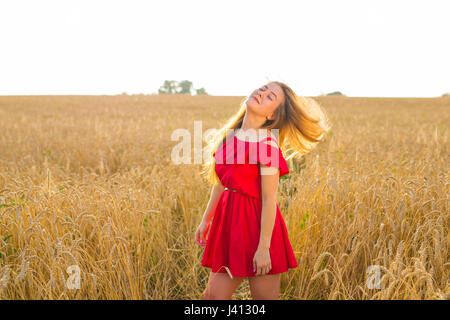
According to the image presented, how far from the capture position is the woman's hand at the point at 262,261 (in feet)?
5.81

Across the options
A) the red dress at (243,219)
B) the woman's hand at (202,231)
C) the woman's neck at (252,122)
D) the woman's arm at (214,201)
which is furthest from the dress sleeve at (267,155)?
the woman's hand at (202,231)

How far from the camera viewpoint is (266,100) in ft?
6.57

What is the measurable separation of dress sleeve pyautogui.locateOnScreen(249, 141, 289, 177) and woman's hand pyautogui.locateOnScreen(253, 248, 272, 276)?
44 centimetres

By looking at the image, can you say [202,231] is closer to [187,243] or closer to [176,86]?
[187,243]

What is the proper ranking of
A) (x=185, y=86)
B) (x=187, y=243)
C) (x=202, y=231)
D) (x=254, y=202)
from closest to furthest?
(x=254, y=202) → (x=202, y=231) → (x=187, y=243) → (x=185, y=86)

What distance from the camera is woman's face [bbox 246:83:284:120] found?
199cm

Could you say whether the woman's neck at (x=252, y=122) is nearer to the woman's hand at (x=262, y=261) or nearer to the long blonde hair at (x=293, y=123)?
the long blonde hair at (x=293, y=123)

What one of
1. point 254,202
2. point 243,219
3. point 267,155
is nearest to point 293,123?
point 267,155

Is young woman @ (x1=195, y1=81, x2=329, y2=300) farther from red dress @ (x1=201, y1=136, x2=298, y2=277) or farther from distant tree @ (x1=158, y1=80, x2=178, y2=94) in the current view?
distant tree @ (x1=158, y1=80, x2=178, y2=94)

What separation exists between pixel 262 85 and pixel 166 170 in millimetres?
3391

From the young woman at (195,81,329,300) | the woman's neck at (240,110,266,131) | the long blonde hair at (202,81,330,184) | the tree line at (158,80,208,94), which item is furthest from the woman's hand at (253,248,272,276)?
the tree line at (158,80,208,94)

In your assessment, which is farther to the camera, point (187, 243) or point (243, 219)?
point (187, 243)

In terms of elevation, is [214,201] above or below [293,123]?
below

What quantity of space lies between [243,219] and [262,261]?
24cm
